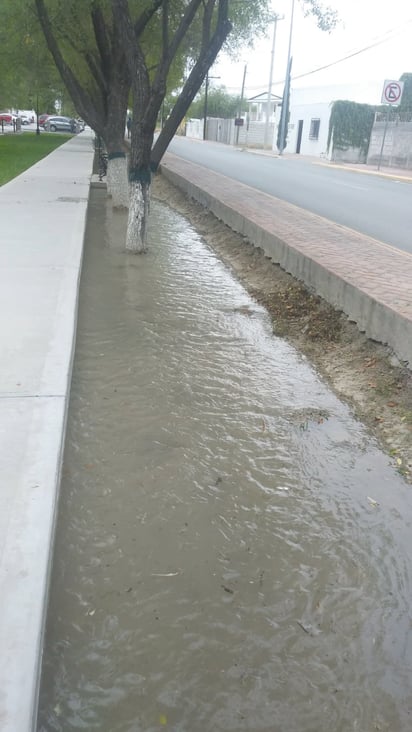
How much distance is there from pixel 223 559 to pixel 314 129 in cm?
4058

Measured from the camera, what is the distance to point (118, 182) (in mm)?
13500

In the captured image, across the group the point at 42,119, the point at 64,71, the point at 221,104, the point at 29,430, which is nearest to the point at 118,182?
the point at 64,71

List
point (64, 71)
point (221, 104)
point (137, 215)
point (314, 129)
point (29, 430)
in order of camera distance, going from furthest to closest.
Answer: point (221, 104), point (314, 129), point (64, 71), point (137, 215), point (29, 430)

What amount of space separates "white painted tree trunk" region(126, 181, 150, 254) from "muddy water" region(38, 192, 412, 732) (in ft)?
13.7

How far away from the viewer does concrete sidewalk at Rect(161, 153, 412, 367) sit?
207 inches

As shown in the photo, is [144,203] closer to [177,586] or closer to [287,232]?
[287,232]

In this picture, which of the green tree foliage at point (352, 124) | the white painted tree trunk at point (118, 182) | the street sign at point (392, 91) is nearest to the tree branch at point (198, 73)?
the white painted tree trunk at point (118, 182)

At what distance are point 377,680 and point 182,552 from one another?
104cm

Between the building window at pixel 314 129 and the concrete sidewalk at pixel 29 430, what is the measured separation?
34.4 meters

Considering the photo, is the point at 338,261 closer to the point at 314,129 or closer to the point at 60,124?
the point at 314,129

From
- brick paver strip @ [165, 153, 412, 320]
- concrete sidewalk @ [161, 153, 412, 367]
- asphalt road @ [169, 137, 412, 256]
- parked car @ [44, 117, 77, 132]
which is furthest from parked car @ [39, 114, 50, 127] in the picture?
concrete sidewalk @ [161, 153, 412, 367]

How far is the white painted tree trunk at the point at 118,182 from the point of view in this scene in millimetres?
13336

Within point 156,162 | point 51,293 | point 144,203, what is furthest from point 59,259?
point 156,162

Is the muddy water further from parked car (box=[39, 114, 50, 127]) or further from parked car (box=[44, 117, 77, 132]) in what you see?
parked car (box=[39, 114, 50, 127])
